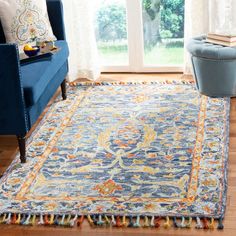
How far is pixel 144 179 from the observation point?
8.54 ft

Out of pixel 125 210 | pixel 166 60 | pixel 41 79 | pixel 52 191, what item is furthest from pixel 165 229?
pixel 166 60

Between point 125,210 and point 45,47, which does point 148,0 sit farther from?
point 125,210

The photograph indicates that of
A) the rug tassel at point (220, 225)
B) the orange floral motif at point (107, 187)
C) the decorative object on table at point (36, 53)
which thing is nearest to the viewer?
the rug tassel at point (220, 225)

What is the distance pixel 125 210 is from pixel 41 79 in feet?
3.47

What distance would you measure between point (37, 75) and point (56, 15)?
94cm

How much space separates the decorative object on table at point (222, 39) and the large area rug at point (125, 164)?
Answer: 423 millimetres

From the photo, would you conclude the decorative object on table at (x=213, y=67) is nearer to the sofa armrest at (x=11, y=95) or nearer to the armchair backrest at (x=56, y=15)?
the armchair backrest at (x=56, y=15)

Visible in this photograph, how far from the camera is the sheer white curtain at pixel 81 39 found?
13.5 ft

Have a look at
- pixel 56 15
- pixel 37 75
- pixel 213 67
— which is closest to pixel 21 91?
pixel 37 75

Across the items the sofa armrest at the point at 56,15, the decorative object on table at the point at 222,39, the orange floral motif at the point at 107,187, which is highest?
the sofa armrest at the point at 56,15

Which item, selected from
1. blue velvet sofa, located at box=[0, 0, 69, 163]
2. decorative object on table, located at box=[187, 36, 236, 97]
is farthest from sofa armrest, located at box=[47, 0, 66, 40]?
decorative object on table, located at box=[187, 36, 236, 97]

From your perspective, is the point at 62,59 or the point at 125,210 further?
the point at 62,59

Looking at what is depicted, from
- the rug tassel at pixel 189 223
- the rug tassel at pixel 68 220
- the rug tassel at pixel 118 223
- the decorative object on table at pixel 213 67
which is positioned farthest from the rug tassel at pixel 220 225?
the decorative object on table at pixel 213 67

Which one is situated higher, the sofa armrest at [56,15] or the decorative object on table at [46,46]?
the sofa armrest at [56,15]
